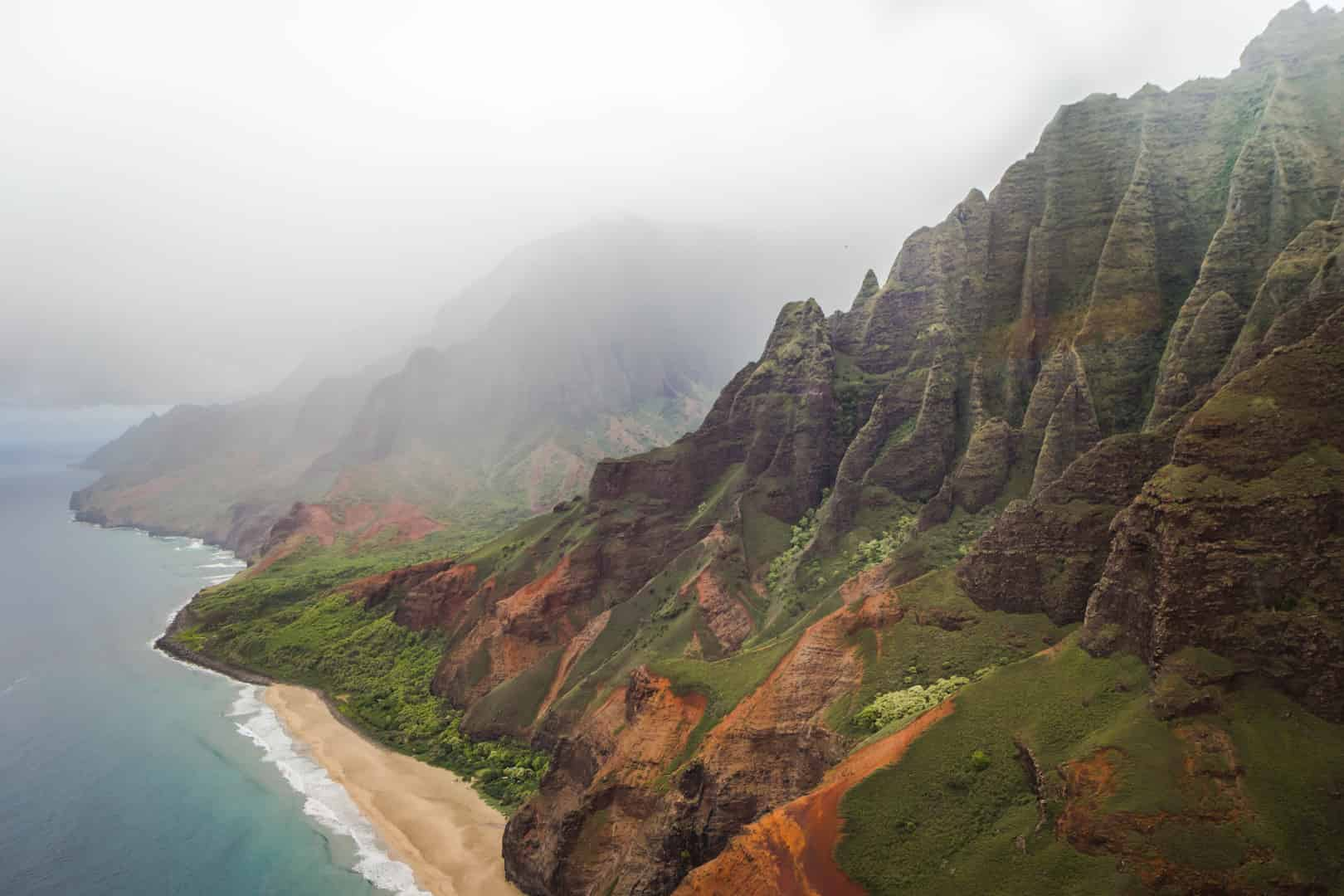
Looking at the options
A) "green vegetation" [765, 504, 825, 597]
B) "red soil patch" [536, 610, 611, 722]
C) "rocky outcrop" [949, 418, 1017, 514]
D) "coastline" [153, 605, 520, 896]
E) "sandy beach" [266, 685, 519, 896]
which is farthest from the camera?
"red soil patch" [536, 610, 611, 722]

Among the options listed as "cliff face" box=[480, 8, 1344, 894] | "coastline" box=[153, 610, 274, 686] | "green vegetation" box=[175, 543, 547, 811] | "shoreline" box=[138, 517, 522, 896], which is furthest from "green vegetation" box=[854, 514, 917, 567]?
"coastline" box=[153, 610, 274, 686]

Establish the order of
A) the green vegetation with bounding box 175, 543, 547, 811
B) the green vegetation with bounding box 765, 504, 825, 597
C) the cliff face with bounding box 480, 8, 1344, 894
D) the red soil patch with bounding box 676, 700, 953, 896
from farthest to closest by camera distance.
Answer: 1. the green vegetation with bounding box 175, 543, 547, 811
2. the green vegetation with bounding box 765, 504, 825, 597
3. the red soil patch with bounding box 676, 700, 953, 896
4. the cliff face with bounding box 480, 8, 1344, 894

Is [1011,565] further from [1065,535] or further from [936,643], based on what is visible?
[936,643]

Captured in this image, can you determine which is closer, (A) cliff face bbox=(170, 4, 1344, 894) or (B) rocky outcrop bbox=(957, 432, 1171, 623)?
(A) cliff face bbox=(170, 4, 1344, 894)

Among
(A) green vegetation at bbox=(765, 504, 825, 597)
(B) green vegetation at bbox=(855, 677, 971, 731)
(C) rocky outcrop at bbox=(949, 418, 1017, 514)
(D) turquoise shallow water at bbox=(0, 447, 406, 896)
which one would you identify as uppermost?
→ (C) rocky outcrop at bbox=(949, 418, 1017, 514)

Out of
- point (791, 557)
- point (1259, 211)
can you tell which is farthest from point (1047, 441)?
point (791, 557)

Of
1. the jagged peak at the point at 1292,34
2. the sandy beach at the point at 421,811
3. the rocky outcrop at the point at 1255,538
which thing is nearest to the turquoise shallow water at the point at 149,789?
the sandy beach at the point at 421,811

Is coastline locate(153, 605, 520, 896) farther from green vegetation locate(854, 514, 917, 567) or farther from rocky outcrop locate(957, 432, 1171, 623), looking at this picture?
rocky outcrop locate(957, 432, 1171, 623)
